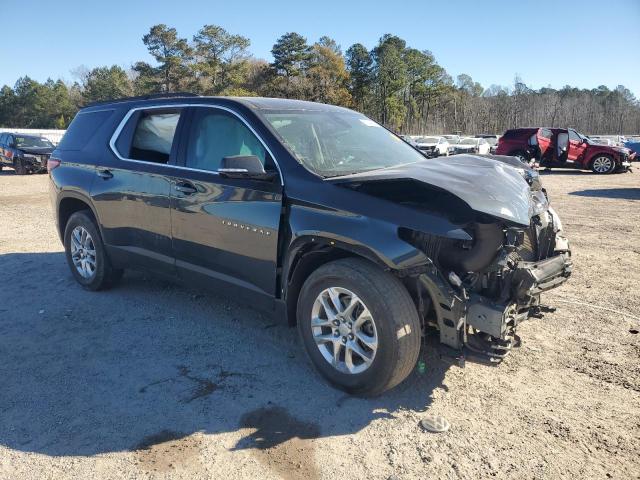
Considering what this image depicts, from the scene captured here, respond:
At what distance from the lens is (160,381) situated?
137 inches

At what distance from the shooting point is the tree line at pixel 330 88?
53219 millimetres

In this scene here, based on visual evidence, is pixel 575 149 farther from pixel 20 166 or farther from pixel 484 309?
pixel 20 166

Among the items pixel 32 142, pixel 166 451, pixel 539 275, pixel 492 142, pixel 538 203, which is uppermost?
pixel 492 142

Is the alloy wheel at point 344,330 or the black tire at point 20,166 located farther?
the black tire at point 20,166

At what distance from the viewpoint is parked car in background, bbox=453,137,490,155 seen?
85.9 ft

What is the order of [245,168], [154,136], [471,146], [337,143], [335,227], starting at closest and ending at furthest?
1. [335,227]
2. [245,168]
3. [337,143]
4. [154,136]
5. [471,146]

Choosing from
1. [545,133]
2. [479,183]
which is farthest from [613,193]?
[479,183]

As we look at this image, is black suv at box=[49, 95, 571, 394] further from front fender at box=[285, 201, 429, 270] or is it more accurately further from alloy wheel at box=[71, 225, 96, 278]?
alloy wheel at box=[71, 225, 96, 278]

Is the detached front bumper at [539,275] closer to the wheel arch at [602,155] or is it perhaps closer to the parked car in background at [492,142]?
the wheel arch at [602,155]

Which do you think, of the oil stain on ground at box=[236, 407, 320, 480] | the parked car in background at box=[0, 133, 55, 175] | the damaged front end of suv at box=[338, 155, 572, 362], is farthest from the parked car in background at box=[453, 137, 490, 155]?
the oil stain on ground at box=[236, 407, 320, 480]

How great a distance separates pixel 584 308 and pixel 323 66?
5403 cm

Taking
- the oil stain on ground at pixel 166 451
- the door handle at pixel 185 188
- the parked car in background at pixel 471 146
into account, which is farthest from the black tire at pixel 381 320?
the parked car in background at pixel 471 146

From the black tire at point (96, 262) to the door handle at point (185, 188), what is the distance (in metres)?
1.51

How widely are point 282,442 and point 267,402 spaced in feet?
1.41
